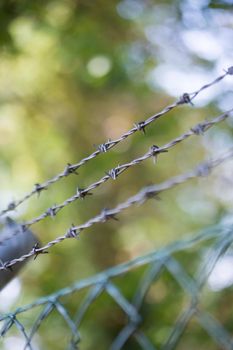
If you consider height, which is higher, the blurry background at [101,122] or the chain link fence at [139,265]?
the blurry background at [101,122]

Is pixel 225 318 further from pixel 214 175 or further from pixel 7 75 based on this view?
pixel 7 75

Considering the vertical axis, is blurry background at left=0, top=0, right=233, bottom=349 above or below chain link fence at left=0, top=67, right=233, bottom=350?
above

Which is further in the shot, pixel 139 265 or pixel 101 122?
pixel 101 122

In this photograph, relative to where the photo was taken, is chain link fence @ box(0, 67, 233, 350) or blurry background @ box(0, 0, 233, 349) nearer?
chain link fence @ box(0, 67, 233, 350)

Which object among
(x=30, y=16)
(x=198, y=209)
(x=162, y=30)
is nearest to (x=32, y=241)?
A: (x=30, y=16)

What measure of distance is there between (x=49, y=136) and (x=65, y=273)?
68 centimetres

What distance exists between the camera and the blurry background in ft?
7.29

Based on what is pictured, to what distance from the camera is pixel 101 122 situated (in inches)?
111

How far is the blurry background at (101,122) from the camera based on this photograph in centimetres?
222

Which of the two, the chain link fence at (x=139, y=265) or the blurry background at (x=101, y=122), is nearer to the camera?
the chain link fence at (x=139, y=265)

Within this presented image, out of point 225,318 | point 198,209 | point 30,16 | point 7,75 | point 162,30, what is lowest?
point 225,318

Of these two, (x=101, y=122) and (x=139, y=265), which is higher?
(x=101, y=122)

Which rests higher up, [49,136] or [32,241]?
[49,136]

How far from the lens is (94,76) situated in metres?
2.34
